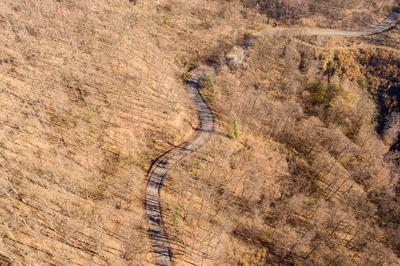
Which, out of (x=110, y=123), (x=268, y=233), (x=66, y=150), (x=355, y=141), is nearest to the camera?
(x=66, y=150)

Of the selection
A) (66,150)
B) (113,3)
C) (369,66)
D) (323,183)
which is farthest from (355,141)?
(113,3)

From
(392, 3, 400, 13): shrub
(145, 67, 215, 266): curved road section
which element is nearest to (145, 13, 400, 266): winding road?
(145, 67, 215, 266): curved road section

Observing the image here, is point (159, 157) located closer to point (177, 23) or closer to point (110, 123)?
point (110, 123)

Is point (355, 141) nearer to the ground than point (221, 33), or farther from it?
nearer to the ground

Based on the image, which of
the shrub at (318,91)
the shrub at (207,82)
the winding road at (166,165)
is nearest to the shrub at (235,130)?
the winding road at (166,165)

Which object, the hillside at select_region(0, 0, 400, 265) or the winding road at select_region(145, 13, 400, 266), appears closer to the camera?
the hillside at select_region(0, 0, 400, 265)

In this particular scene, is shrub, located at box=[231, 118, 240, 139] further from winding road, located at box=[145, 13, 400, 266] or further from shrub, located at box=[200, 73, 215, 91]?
shrub, located at box=[200, 73, 215, 91]

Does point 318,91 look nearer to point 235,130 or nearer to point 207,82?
point 207,82
